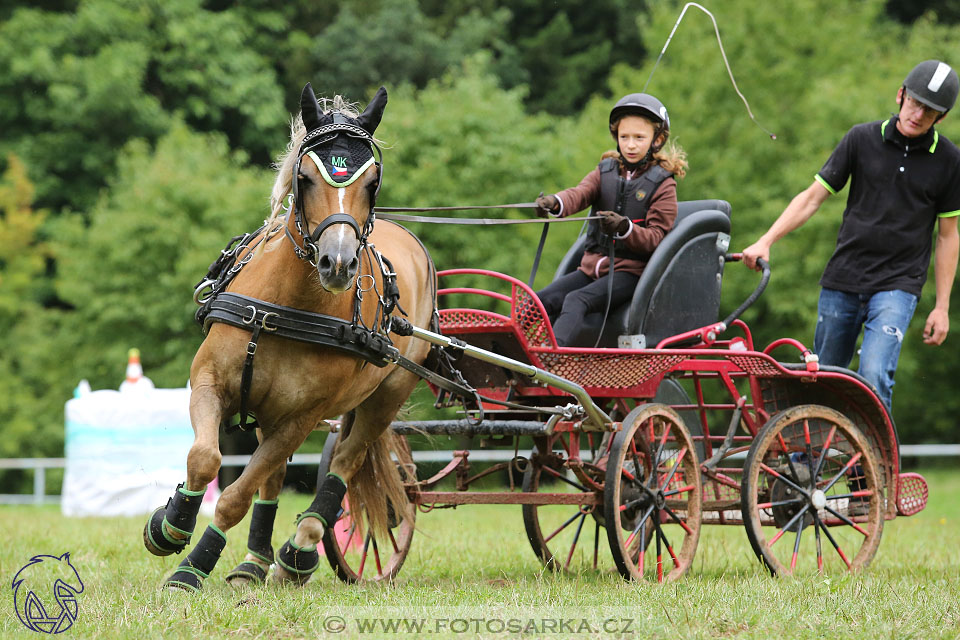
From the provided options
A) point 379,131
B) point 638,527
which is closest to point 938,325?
point 638,527

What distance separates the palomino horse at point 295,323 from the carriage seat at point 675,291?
1237 mm

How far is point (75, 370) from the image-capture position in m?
22.1

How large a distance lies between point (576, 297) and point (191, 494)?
2.25m

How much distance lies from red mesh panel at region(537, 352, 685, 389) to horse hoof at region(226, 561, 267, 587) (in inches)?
63.3

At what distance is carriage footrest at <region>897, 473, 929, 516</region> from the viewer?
6.13 metres

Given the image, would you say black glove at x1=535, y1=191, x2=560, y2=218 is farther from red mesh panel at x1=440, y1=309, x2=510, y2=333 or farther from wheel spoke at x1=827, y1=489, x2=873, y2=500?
wheel spoke at x1=827, y1=489, x2=873, y2=500

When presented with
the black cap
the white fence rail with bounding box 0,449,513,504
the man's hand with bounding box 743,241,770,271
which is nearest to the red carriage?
the man's hand with bounding box 743,241,770,271

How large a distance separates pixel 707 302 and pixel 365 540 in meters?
2.17

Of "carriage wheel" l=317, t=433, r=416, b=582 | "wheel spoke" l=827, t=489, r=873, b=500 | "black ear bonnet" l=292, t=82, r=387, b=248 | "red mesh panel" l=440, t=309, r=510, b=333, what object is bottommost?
"carriage wheel" l=317, t=433, r=416, b=582

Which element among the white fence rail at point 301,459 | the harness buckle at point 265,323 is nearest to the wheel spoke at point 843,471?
the harness buckle at point 265,323

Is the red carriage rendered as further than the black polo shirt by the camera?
No

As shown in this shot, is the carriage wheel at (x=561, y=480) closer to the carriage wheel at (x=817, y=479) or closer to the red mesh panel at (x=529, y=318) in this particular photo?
the red mesh panel at (x=529, y=318)

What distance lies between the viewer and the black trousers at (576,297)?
5.75 meters

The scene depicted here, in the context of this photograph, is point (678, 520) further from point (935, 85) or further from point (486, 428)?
point (935, 85)
